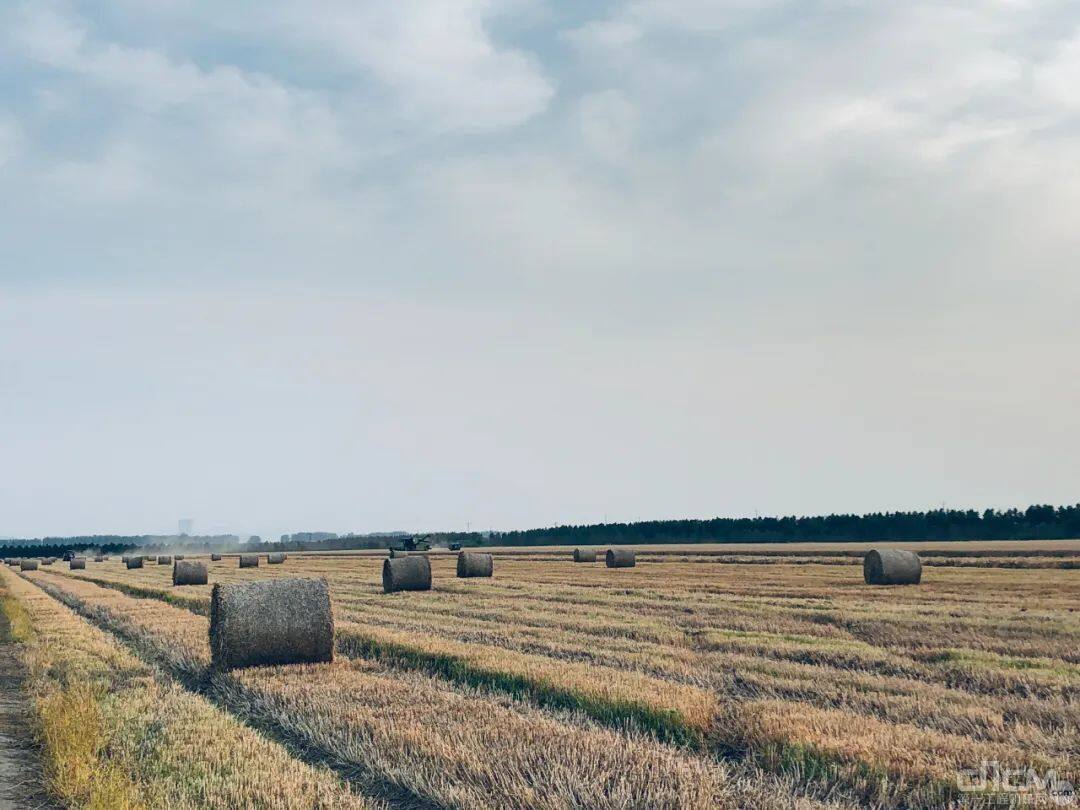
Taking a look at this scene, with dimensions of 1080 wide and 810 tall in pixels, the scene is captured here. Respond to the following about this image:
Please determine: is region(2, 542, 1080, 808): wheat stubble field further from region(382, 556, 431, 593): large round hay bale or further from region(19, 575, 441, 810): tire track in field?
region(382, 556, 431, 593): large round hay bale

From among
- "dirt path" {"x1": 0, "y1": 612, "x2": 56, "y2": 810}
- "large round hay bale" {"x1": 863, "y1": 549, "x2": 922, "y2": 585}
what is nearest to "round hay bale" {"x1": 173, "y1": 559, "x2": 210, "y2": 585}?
"dirt path" {"x1": 0, "y1": 612, "x2": 56, "y2": 810}

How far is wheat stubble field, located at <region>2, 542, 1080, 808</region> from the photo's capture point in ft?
24.5

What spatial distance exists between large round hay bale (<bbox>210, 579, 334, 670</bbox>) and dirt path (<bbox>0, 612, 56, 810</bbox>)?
2.75m

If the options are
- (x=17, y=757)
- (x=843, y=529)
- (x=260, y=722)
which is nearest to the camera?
(x=17, y=757)

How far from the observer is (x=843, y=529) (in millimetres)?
98500

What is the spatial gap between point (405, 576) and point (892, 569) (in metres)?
14.9

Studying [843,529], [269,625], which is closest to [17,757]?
[269,625]

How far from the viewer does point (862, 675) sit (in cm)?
1167

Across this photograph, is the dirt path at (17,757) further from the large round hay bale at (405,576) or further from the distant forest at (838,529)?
the distant forest at (838,529)

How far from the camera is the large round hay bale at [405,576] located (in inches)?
1134

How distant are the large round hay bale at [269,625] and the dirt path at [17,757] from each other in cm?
275

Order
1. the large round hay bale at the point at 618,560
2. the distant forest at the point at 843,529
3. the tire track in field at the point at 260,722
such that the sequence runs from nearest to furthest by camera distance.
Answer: the tire track in field at the point at 260,722 → the large round hay bale at the point at 618,560 → the distant forest at the point at 843,529

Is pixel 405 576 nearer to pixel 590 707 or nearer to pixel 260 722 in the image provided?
pixel 260 722

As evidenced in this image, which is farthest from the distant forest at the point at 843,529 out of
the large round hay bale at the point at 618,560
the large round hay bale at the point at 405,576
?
the large round hay bale at the point at 405,576
